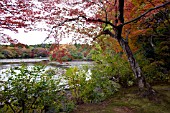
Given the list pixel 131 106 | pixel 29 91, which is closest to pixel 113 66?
pixel 131 106

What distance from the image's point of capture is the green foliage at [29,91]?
432cm

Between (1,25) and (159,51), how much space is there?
8083 millimetres

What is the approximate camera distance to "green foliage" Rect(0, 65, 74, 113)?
14.2 ft

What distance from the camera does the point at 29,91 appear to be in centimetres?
444

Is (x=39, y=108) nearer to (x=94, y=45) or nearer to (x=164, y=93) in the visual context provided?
(x=94, y=45)

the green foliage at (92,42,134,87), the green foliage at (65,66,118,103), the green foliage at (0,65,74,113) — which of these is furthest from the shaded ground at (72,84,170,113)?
the green foliage at (92,42,134,87)

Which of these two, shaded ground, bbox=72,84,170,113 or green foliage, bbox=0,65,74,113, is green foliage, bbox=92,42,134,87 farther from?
green foliage, bbox=0,65,74,113

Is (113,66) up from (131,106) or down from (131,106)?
up

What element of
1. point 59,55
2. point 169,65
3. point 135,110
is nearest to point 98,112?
point 135,110

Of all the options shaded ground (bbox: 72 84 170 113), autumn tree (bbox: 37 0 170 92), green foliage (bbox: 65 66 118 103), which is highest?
autumn tree (bbox: 37 0 170 92)

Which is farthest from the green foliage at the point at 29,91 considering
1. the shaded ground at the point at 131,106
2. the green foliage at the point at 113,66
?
the green foliage at the point at 113,66

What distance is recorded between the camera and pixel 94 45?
756 cm

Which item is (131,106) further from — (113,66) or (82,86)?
(113,66)

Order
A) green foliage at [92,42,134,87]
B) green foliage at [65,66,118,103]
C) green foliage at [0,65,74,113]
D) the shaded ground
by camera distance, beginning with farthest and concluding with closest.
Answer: green foliage at [92,42,134,87] < green foliage at [65,66,118,103] < the shaded ground < green foliage at [0,65,74,113]
